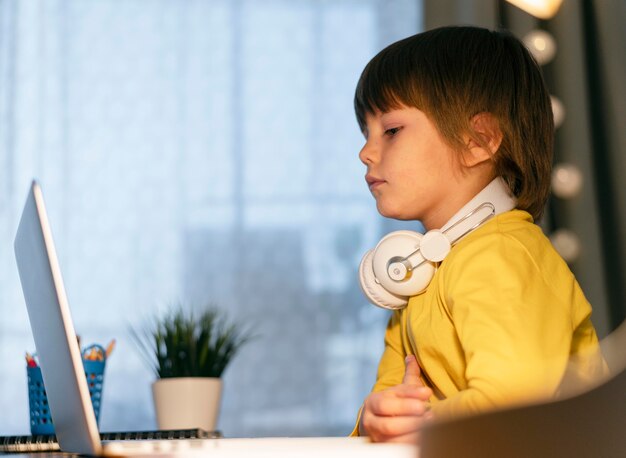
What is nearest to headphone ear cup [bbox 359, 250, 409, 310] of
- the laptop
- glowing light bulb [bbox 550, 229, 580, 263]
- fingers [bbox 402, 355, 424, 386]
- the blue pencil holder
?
fingers [bbox 402, 355, 424, 386]

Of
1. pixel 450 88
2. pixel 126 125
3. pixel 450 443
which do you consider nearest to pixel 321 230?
pixel 126 125

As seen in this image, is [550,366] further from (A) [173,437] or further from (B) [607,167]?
(B) [607,167]

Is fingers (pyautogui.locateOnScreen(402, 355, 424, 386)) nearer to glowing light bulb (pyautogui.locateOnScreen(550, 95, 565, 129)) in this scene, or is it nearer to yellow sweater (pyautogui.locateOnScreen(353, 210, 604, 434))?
yellow sweater (pyautogui.locateOnScreen(353, 210, 604, 434))

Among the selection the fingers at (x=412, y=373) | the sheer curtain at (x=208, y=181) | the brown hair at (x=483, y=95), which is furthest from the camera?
the sheer curtain at (x=208, y=181)

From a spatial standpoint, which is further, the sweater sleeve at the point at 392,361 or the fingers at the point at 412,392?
the sweater sleeve at the point at 392,361

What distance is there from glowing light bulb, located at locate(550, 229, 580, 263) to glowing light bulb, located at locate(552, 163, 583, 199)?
101 millimetres

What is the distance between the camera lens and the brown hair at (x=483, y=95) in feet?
4.37

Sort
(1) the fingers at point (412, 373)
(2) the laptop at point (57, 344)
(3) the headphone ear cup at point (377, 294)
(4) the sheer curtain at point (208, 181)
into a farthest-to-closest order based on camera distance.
Answer: 1. (4) the sheer curtain at point (208, 181)
2. (3) the headphone ear cup at point (377, 294)
3. (1) the fingers at point (412, 373)
4. (2) the laptop at point (57, 344)

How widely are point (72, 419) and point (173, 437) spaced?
395 millimetres

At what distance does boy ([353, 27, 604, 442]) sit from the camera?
931 millimetres

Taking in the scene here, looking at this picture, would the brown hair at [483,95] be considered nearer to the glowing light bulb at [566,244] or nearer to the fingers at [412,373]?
the fingers at [412,373]

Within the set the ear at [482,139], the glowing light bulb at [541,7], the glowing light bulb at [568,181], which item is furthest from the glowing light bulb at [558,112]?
the ear at [482,139]

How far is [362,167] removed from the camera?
109 inches

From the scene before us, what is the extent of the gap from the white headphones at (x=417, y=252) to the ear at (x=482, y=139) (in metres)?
0.12
